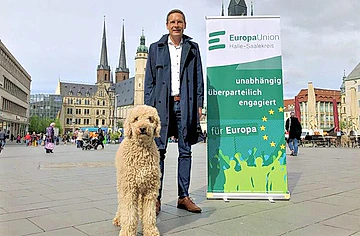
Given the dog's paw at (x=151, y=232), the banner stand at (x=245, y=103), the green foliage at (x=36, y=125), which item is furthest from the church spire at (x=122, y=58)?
the dog's paw at (x=151, y=232)

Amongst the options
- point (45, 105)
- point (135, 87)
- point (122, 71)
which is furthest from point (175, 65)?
point (122, 71)

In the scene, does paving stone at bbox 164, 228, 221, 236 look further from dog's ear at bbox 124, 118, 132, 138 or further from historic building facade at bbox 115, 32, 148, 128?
historic building facade at bbox 115, 32, 148, 128

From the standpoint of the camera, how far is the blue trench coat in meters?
4.16

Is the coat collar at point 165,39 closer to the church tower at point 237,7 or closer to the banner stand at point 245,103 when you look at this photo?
the banner stand at point 245,103

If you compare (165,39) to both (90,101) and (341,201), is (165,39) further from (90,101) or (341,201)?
(90,101)

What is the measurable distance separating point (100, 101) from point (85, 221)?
137 meters

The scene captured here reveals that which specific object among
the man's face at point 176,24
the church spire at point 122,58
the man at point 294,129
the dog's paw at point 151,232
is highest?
the church spire at point 122,58

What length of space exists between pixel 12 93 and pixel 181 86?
65.2 meters

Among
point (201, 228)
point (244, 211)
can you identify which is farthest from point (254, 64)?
point (201, 228)

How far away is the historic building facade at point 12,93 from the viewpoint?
54.0 m

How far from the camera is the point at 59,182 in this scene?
6.83 m

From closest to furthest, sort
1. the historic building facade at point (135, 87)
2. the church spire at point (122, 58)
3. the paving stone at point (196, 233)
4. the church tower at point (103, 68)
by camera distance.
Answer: the paving stone at point (196, 233), the historic building facade at point (135, 87), the church tower at point (103, 68), the church spire at point (122, 58)

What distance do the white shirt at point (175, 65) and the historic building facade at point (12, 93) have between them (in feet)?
162

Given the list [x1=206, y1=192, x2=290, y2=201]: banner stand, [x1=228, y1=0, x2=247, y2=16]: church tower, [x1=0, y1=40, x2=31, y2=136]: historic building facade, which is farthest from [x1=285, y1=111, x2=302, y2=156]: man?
[x1=228, y1=0, x2=247, y2=16]: church tower
